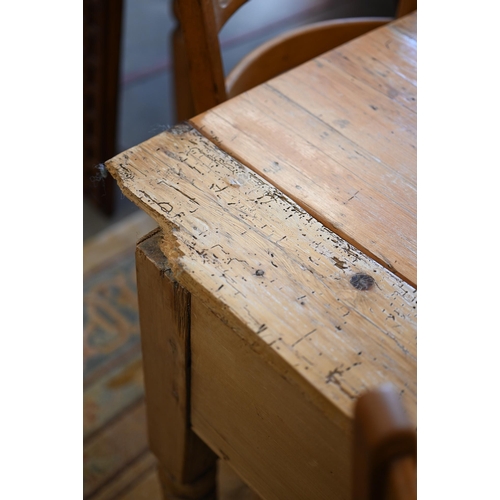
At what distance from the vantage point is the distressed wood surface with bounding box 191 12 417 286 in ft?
1.85

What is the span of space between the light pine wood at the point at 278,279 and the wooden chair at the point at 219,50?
24 centimetres

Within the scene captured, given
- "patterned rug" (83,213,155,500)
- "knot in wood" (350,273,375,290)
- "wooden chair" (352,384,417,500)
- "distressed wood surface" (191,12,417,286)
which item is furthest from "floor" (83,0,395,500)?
"wooden chair" (352,384,417,500)

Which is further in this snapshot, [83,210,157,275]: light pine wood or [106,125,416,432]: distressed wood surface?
[83,210,157,275]: light pine wood

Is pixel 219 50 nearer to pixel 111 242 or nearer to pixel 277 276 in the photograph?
pixel 277 276

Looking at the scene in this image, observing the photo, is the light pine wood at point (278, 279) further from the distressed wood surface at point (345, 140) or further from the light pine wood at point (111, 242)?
the light pine wood at point (111, 242)

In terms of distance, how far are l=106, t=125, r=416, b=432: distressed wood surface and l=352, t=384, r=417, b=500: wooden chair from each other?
159 mm

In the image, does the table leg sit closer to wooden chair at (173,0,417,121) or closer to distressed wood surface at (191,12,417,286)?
distressed wood surface at (191,12,417,286)

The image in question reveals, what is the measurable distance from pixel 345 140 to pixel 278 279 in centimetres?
22

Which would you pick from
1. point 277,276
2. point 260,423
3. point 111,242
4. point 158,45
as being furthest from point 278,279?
point 158,45

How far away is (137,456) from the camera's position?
1.20 metres
